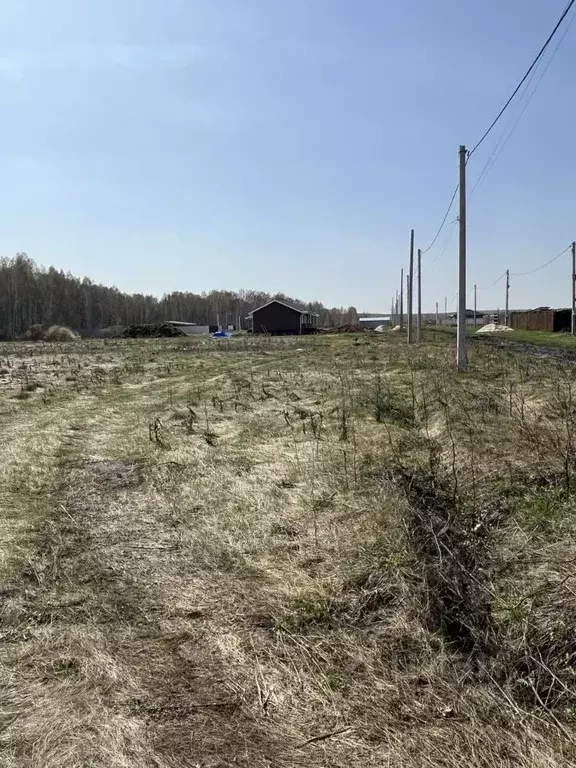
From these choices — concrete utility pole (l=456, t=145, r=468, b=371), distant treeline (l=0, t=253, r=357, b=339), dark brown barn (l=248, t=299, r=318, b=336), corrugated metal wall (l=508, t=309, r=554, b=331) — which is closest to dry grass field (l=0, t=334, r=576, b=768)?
concrete utility pole (l=456, t=145, r=468, b=371)

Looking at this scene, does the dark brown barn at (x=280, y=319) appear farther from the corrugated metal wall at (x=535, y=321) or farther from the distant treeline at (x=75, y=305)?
the corrugated metal wall at (x=535, y=321)

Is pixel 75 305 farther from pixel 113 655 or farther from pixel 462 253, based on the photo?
pixel 113 655

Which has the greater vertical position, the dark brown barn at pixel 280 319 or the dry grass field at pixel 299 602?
the dark brown barn at pixel 280 319

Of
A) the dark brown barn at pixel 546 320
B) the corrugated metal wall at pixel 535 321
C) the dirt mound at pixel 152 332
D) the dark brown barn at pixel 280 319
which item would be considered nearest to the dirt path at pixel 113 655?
the dark brown barn at pixel 546 320

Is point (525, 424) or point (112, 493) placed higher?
point (525, 424)

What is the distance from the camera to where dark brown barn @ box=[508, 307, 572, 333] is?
2002 inches

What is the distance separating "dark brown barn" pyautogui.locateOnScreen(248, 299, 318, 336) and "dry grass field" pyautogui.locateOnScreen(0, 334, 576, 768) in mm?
61134

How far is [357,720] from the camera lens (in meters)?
2.50

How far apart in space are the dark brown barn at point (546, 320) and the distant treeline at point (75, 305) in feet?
98.1

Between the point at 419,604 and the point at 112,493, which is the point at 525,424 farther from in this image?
the point at 112,493

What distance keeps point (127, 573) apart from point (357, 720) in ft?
6.80

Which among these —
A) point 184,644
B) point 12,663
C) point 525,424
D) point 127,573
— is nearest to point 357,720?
point 184,644

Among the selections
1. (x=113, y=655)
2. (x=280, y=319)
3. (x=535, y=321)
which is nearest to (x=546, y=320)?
(x=535, y=321)

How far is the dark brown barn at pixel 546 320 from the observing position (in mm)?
50850
